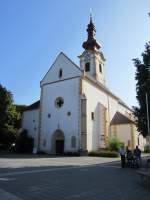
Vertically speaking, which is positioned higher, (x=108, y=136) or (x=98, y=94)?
(x=98, y=94)

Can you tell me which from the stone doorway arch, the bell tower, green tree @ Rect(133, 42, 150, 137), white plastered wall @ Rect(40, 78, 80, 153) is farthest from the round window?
green tree @ Rect(133, 42, 150, 137)

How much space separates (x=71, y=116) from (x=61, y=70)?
7881mm

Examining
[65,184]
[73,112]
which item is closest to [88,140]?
[73,112]

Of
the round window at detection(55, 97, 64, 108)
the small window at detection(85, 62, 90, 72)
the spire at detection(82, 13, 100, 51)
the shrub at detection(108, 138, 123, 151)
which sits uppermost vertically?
the spire at detection(82, 13, 100, 51)

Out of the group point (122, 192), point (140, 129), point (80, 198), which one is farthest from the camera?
point (140, 129)

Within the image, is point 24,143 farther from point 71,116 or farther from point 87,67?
point 87,67

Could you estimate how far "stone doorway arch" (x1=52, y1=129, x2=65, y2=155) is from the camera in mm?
34969

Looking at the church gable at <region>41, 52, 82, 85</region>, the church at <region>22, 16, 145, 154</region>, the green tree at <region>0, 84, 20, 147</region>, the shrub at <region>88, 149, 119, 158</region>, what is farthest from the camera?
the church gable at <region>41, 52, 82, 85</region>

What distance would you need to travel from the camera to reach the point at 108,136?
38.8 meters

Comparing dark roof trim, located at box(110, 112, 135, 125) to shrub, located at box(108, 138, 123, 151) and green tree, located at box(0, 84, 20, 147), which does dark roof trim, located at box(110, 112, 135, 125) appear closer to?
shrub, located at box(108, 138, 123, 151)

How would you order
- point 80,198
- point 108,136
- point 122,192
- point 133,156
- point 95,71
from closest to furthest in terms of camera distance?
1. point 80,198
2. point 122,192
3. point 133,156
4. point 108,136
5. point 95,71

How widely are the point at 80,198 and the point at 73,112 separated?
27.1m

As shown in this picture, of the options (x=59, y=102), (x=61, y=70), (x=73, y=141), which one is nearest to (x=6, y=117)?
(x=59, y=102)

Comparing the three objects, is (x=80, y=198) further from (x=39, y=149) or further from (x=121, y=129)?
(x=121, y=129)
